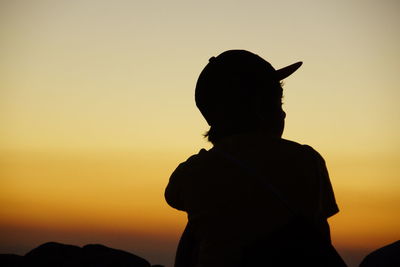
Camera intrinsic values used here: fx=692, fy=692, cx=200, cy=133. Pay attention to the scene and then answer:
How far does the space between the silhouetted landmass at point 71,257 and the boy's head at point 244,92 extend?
15.8 meters

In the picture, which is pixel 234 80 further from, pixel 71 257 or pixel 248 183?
pixel 71 257

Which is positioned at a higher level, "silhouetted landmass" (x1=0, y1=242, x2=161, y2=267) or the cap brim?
the cap brim

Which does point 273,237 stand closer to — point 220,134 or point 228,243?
point 228,243

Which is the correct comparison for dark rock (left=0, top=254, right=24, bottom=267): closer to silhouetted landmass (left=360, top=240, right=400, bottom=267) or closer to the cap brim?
silhouetted landmass (left=360, top=240, right=400, bottom=267)

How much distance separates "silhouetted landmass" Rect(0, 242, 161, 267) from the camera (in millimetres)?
19875

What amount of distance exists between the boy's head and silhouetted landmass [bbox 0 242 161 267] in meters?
15.8

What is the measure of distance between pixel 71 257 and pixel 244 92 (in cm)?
1642

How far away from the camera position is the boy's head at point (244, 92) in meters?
4.70

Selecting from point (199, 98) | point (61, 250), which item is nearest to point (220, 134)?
point (199, 98)

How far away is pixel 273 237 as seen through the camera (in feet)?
14.0

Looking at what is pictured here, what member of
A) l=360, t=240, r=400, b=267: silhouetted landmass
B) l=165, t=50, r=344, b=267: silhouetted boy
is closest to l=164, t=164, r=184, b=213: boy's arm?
l=165, t=50, r=344, b=267: silhouetted boy

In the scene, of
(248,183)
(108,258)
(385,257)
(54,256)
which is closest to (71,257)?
(54,256)

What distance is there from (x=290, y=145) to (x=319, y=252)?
2.50ft

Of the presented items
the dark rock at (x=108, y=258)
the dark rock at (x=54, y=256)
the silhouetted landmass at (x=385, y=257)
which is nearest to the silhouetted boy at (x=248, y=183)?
the silhouetted landmass at (x=385, y=257)
